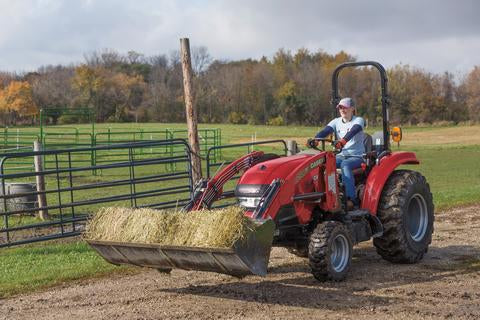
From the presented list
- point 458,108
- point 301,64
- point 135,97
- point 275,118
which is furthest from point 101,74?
point 458,108

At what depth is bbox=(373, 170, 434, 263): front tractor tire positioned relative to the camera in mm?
8367

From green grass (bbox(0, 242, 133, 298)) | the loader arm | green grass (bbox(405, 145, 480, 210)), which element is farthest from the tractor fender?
green grass (bbox(405, 145, 480, 210))

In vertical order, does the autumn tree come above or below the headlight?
above

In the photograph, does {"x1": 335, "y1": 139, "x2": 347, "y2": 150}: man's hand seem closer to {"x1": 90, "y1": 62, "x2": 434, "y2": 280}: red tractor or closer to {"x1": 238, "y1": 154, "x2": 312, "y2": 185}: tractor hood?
{"x1": 90, "y1": 62, "x2": 434, "y2": 280}: red tractor

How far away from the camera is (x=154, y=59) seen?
352 feet

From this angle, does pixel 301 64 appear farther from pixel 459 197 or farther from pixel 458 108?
pixel 459 197

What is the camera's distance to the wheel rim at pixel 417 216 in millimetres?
9016

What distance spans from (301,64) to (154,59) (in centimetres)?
2640

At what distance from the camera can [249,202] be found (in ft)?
24.3

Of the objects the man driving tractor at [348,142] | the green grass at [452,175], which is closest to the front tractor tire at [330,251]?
the man driving tractor at [348,142]

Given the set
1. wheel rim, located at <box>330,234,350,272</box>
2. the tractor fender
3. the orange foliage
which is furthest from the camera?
the orange foliage

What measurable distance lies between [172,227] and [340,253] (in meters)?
2.00

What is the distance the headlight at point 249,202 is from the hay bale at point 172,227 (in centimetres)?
75

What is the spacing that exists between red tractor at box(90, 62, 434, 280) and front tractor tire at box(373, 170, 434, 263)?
0.01 metres
